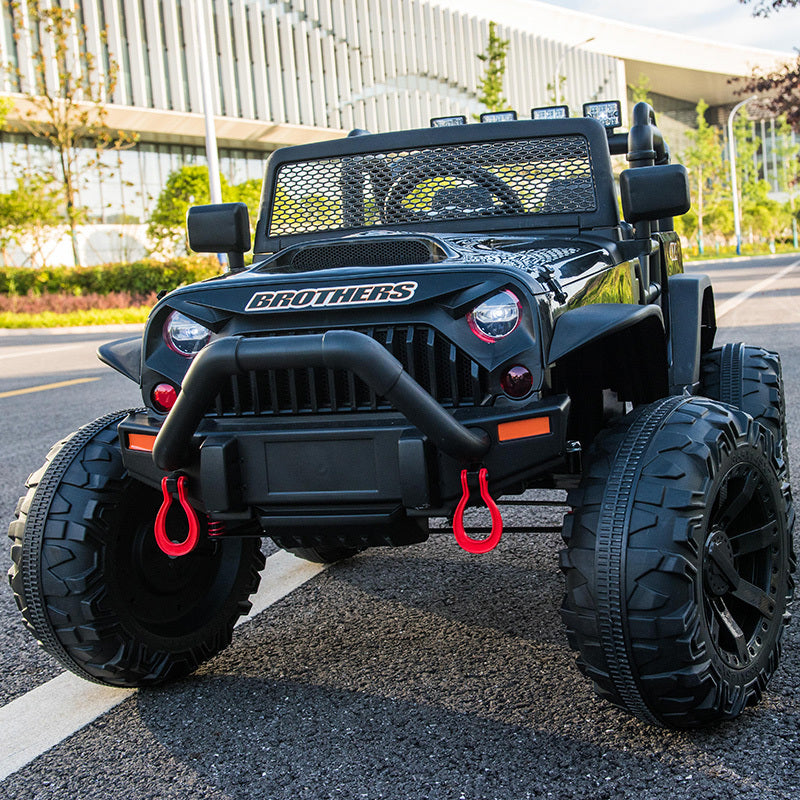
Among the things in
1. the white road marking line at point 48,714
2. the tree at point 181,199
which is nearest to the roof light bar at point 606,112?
the white road marking line at point 48,714

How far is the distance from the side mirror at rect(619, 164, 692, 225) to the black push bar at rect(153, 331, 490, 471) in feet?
4.02

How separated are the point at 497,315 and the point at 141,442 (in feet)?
3.56

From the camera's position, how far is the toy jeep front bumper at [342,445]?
2.47 meters

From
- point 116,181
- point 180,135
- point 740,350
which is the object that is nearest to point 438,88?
point 180,135

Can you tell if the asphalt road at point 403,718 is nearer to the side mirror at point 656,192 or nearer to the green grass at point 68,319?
the side mirror at point 656,192

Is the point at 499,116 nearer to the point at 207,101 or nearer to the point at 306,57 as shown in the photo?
the point at 207,101

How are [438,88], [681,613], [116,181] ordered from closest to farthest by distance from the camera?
1. [681,613]
2. [116,181]
3. [438,88]

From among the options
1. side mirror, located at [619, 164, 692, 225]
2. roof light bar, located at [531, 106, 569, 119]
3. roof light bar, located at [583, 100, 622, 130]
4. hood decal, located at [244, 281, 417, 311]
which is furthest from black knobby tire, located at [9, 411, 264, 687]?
roof light bar, located at [583, 100, 622, 130]

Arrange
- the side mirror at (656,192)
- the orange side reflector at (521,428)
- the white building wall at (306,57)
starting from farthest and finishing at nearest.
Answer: the white building wall at (306,57) → the side mirror at (656,192) → the orange side reflector at (521,428)

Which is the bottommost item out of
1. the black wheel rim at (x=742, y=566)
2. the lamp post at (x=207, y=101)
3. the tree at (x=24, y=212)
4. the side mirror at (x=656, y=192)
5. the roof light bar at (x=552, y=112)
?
the black wheel rim at (x=742, y=566)

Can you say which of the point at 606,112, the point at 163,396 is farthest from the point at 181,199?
the point at 163,396

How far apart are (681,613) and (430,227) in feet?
6.39

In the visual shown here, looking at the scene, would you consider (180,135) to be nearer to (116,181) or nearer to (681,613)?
(116,181)

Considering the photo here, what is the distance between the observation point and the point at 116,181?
46.9 metres
